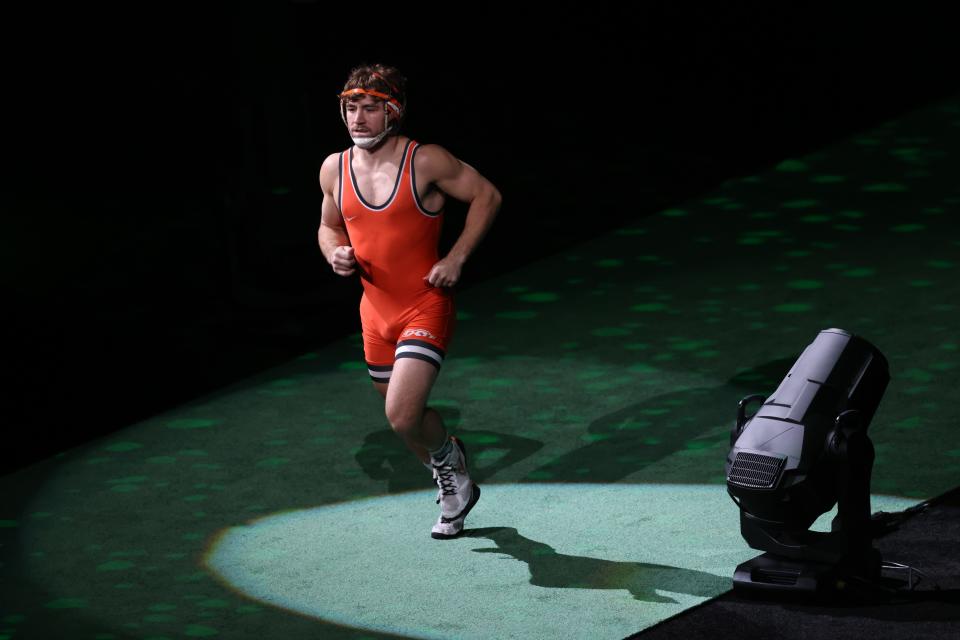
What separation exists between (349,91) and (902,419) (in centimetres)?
310

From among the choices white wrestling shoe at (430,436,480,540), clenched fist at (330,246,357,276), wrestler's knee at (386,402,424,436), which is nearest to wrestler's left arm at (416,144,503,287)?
clenched fist at (330,246,357,276)

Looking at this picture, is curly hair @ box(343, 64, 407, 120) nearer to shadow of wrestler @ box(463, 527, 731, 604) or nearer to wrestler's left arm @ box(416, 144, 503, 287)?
wrestler's left arm @ box(416, 144, 503, 287)

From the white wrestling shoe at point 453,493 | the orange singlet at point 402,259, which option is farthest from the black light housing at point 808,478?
the orange singlet at point 402,259

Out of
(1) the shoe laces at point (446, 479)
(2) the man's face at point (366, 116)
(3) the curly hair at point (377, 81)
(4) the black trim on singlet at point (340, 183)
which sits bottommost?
(1) the shoe laces at point (446, 479)

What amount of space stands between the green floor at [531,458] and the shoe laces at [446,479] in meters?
0.21

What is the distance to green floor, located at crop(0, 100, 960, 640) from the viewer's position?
6438mm

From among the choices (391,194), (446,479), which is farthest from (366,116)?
(446,479)

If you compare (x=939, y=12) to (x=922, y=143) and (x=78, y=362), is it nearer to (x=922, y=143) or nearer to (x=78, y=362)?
(x=922, y=143)

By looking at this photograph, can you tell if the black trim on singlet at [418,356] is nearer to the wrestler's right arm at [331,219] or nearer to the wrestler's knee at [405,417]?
the wrestler's knee at [405,417]

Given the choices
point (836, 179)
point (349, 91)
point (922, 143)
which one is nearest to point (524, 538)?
point (349, 91)

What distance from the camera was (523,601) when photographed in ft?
20.7

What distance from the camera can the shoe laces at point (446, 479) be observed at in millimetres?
7027

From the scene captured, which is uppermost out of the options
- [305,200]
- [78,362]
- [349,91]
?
[349,91]

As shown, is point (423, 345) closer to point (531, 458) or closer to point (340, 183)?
point (340, 183)
